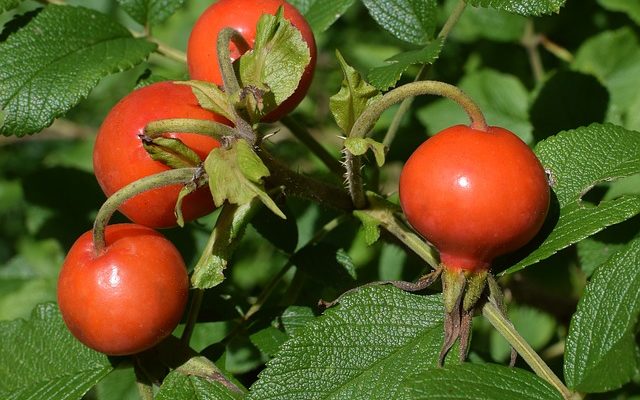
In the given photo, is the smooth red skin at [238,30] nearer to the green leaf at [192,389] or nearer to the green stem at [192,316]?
the green stem at [192,316]

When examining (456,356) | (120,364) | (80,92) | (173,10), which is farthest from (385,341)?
(173,10)

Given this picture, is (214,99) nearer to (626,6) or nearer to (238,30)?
(238,30)

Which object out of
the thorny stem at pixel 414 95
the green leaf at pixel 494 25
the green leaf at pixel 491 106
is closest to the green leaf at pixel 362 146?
the thorny stem at pixel 414 95

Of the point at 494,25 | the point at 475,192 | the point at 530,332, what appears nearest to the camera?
the point at 475,192

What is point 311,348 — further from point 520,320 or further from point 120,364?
point 520,320

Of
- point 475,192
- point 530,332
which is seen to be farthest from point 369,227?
point 530,332

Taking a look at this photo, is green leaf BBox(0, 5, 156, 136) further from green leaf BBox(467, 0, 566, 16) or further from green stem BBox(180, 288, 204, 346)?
green leaf BBox(467, 0, 566, 16)
